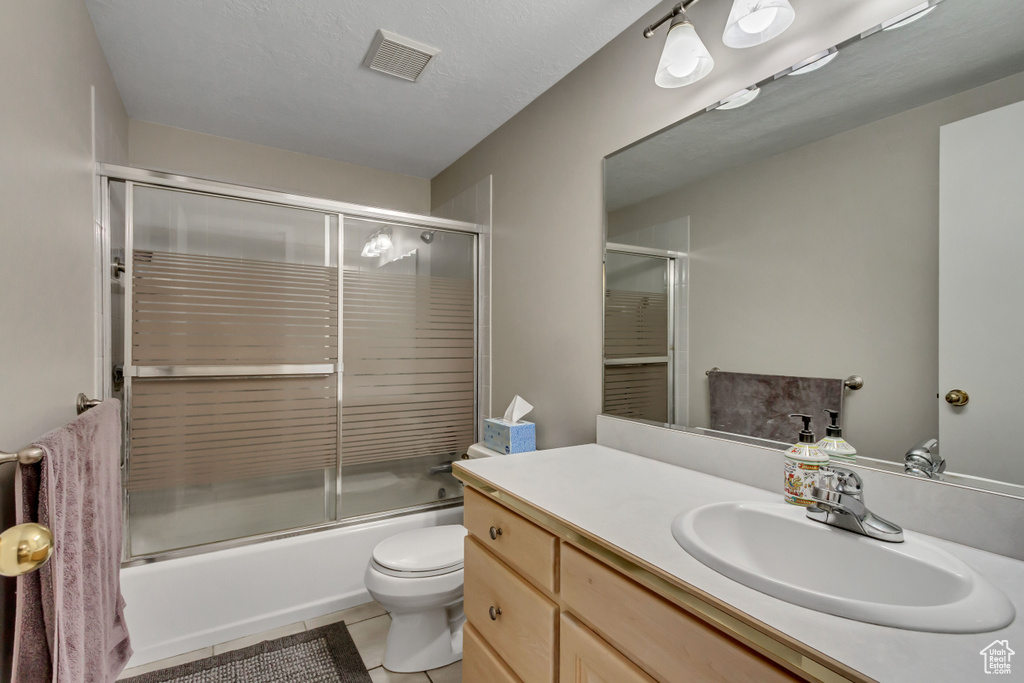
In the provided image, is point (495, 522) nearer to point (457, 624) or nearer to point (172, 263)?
point (457, 624)

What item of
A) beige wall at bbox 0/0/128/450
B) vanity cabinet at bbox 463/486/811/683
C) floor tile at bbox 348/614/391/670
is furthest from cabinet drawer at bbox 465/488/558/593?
beige wall at bbox 0/0/128/450

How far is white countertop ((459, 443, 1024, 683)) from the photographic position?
1.76ft

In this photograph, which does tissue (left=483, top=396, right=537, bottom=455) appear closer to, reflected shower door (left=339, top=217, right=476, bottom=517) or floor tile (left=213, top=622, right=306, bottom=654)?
reflected shower door (left=339, top=217, right=476, bottom=517)

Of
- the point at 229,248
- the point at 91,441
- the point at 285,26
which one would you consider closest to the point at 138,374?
the point at 229,248

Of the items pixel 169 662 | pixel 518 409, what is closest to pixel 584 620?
pixel 518 409

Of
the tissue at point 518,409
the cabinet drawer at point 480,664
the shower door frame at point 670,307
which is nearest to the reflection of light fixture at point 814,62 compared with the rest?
the shower door frame at point 670,307

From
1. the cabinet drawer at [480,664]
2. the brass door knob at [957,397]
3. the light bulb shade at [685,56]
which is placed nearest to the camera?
the brass door knob at [957,397]

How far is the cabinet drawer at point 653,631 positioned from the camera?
2.08 ft

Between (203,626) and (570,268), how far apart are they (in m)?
2.06

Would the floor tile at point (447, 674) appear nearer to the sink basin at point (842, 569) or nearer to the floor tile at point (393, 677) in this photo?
the floor tile at point (393, 677)

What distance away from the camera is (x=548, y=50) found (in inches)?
72.5

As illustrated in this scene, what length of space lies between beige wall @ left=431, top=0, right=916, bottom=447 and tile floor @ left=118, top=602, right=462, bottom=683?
97 cm

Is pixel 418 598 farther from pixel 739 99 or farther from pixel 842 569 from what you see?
pixel 739 99

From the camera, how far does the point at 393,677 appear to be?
5.51 ft
